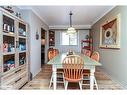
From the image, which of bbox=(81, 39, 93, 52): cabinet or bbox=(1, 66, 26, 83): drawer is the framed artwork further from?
bbox=(81, 39, 93, 52): cabinet

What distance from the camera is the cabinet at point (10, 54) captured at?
8.00ft

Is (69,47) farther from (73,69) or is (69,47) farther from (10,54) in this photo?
(10,54)

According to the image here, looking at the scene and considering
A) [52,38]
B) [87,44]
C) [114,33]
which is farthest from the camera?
[52,38]

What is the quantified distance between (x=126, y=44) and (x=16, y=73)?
2592 millimetres

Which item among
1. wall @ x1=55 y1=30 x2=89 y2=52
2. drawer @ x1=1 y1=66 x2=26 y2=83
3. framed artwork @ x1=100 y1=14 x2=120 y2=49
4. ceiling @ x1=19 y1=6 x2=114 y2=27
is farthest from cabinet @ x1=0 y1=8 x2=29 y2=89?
wall @ x1=55 y1=30 x2=89 y2=52

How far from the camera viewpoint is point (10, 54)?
115 inches

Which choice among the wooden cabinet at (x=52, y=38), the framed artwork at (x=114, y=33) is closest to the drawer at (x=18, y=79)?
the framed artwork at (x=114, y=33)

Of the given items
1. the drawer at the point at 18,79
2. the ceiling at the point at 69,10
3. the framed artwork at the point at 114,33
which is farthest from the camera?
the ceiling at the point at 69,10

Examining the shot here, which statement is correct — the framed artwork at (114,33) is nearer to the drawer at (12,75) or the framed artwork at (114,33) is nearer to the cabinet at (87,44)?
the drawer at (12,75)

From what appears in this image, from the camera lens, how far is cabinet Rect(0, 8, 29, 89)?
2.44 m

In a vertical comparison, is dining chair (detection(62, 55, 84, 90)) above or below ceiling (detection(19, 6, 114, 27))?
below

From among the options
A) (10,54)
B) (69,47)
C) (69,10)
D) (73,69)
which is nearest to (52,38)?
(69,47)
